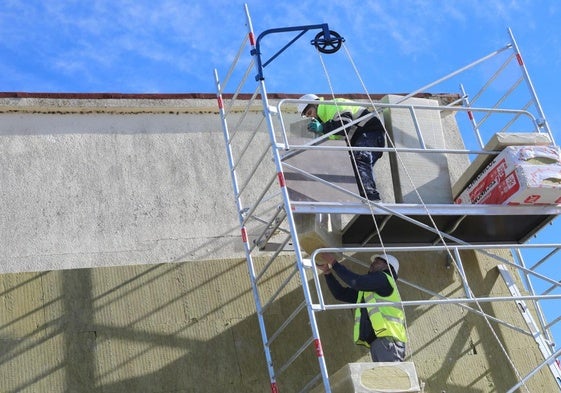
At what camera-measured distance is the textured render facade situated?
8875 mm

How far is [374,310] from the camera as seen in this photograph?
8844 mm

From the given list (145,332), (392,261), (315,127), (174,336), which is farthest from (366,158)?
(145,332)

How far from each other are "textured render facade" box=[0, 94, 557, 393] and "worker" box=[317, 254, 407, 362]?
56 cm

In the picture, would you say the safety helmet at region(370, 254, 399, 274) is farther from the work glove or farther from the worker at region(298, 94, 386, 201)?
the work glove

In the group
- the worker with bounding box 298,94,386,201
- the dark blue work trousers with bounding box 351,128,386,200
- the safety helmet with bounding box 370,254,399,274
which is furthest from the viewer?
the worker with bounding box 298,94,386,201

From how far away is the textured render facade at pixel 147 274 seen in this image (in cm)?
888

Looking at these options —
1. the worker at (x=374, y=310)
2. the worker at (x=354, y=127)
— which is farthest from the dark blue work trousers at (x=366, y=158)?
the worker at (x=374, y=310)

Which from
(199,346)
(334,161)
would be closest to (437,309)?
(334,161)

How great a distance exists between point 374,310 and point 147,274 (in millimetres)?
2241

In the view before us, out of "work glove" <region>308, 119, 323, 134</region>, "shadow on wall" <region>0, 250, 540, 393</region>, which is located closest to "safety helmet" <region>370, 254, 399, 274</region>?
"shadow on wall" <region>0, 250, 540, 393</region>

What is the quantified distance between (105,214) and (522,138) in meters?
4.31

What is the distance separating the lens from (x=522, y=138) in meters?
9.76

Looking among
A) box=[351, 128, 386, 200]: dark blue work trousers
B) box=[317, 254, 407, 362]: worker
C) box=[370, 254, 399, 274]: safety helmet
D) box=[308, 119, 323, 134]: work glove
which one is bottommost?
box=[317, 254, 407, 362]: worker

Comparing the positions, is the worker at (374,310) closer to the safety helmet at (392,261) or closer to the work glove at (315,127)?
the safety helmet at (392,261)
